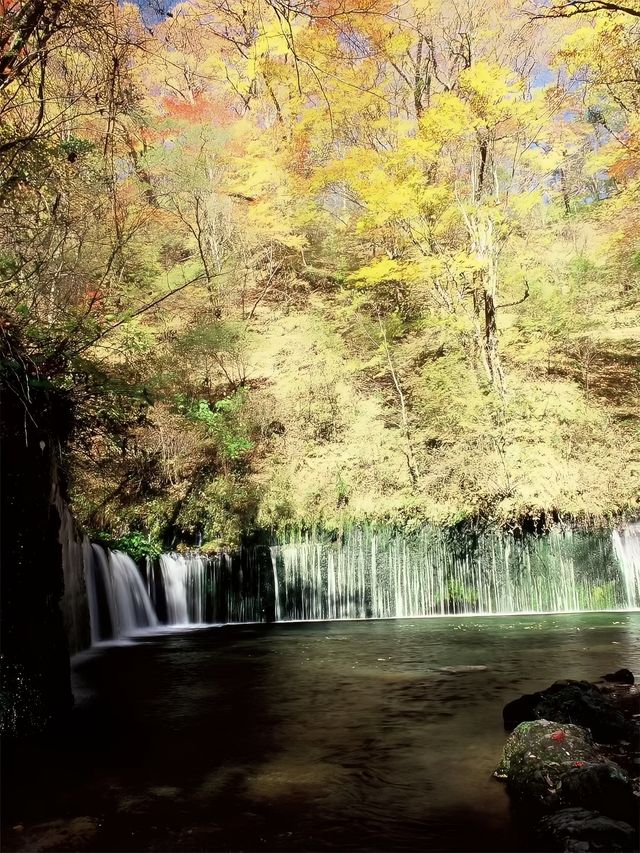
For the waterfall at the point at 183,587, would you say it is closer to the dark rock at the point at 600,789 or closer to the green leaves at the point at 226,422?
the green leaves at the point at 226,422

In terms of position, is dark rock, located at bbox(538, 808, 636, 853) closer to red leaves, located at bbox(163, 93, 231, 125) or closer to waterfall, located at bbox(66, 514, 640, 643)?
waterfall, located at bbox(66, 514, 640, 643)

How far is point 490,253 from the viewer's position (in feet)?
41.7

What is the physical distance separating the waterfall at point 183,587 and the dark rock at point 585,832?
32.3ft

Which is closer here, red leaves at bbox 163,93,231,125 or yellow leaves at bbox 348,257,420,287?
yellow leaves at bbox 348,257,420,287

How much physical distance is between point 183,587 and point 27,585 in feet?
26.9

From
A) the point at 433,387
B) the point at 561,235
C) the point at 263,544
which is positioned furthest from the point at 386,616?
the point at 561,235

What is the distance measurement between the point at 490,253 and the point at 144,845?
1213 cm

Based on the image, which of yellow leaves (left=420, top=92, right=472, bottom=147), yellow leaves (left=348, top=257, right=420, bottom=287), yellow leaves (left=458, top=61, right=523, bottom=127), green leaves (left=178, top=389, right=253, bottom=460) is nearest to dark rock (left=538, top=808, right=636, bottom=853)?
yellow leaves (left=348, top=257, right=420, bottom=287)

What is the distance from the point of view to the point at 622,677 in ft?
17.1

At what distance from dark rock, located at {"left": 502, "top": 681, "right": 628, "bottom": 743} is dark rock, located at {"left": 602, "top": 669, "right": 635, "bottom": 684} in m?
1.30

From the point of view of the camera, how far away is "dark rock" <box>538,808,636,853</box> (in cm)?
236

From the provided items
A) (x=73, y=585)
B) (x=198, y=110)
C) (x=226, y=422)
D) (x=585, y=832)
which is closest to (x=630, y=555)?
(x=226, y=422)

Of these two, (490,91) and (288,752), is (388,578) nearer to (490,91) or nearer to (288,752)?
(288,752)

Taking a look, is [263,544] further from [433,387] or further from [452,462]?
[433,387]
